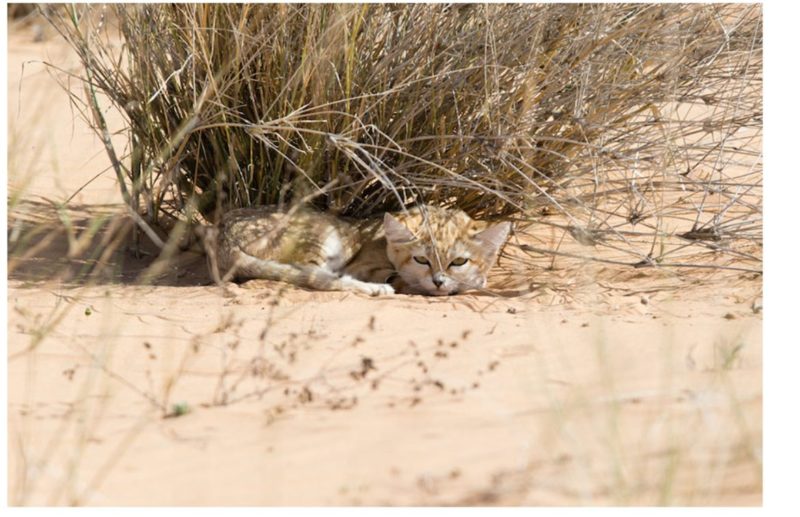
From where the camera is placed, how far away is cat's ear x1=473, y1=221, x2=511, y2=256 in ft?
18.6

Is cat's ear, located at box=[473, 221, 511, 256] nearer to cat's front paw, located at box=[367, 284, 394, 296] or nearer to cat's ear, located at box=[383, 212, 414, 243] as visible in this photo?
cat's ear, located at box=[383, 212, 414, 243]

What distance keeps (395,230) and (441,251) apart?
30 centimetres

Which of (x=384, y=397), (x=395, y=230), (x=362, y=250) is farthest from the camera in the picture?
(x=362, y=250)

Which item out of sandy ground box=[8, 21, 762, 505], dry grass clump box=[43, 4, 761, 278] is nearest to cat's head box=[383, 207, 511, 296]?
dry grass clump box=[43, 4, 761, 278]

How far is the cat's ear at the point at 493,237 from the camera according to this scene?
5676mm

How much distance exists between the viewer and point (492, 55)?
5270mm

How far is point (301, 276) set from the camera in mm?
5488

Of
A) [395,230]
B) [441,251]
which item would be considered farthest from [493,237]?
[395,230]

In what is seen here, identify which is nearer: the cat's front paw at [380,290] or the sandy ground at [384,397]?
the sandy ground at [384,397]

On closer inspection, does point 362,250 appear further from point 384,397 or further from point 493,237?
point 384,397

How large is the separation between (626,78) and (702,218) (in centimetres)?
149

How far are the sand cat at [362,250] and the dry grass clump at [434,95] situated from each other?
8.1 inches

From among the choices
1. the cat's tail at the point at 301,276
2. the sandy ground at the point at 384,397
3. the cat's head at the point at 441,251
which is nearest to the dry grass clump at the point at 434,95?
the cat's head at the point at 441,251

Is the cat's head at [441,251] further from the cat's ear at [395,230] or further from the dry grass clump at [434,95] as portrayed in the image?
the dry grass clump at [434,95]
